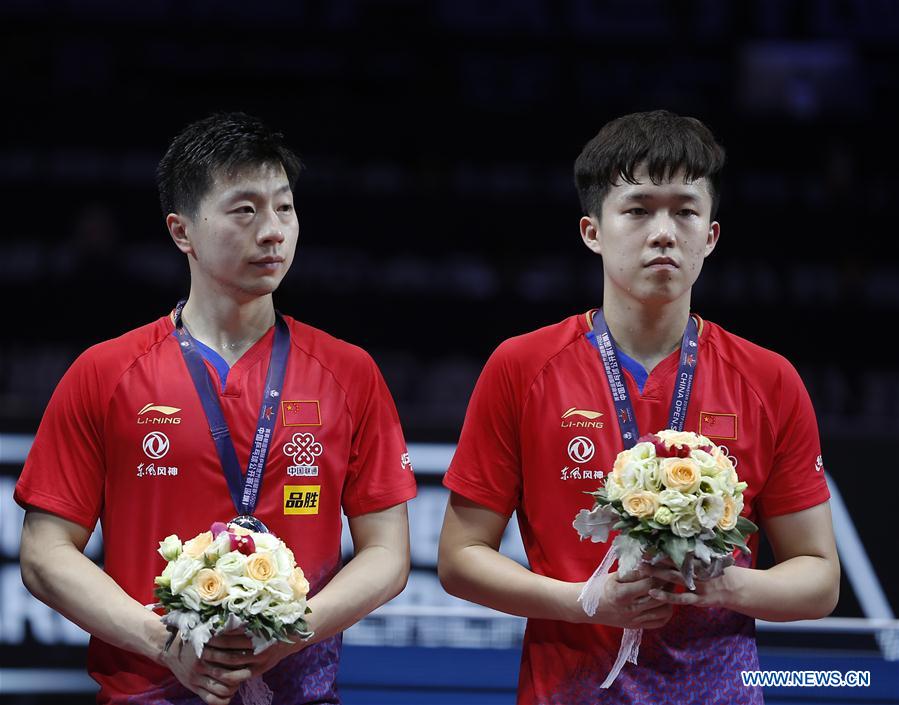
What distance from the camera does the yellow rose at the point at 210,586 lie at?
2799mm

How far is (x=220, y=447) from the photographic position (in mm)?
3238

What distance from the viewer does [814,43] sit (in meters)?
9.91

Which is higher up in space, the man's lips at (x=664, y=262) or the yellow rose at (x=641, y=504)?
the man's lips at (x=664, y=262)

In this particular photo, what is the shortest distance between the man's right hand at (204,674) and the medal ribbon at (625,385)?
3.86 ft

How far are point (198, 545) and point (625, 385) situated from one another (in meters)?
1.22

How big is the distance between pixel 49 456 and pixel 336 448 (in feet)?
2.54

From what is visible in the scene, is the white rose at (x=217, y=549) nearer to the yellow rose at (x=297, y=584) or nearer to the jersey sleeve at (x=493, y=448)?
the yellow rose at (x=297, y=584)

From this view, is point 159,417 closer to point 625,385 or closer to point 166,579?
point 166,579

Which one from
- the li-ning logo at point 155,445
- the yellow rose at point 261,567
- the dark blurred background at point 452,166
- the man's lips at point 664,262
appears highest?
the dark blurred background at point 452,166

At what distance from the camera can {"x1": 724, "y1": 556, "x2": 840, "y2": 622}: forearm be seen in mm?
3043

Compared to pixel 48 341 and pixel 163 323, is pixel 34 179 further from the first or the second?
pixel 163 323

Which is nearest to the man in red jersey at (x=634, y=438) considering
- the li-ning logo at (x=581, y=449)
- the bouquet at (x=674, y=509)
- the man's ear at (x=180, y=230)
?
the li-ning logo at (x=581, y=449)

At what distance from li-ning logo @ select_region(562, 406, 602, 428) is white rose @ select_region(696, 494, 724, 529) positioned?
20.6 inches

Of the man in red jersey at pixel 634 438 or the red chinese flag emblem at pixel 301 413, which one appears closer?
the man in red jersey at pixel 634 438
